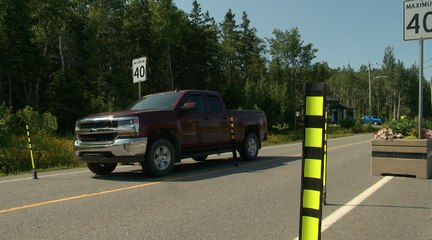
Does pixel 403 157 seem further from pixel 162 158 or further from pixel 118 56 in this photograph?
pixel 118 56

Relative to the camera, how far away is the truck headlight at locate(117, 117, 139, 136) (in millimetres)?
9930

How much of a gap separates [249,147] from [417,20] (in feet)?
19.4

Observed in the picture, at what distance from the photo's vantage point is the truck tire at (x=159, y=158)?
10.1 m

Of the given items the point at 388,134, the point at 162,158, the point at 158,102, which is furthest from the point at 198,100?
the point at 388,134

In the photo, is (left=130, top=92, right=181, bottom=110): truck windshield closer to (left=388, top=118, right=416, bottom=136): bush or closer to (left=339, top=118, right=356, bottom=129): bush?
(left=388, top=118, right=416, bottom=136): bush

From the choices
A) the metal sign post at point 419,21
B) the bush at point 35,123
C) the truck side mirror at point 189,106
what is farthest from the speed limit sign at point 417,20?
the bush at point 35,123

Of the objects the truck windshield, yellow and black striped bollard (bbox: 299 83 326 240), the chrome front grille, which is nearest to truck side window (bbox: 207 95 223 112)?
the truck windshield

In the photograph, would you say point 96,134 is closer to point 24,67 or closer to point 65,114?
point 65,114

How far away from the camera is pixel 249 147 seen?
13938 millimetres

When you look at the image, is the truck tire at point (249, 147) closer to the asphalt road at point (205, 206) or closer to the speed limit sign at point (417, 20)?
the asphalt road at point (205, 206)

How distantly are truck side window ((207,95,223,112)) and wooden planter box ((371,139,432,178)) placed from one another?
4233 mm

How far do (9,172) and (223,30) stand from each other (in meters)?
67.4

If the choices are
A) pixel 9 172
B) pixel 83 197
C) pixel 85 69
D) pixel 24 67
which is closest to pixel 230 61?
pixel 85 69

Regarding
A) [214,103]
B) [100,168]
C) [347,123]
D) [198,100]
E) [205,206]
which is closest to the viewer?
[205,206]
